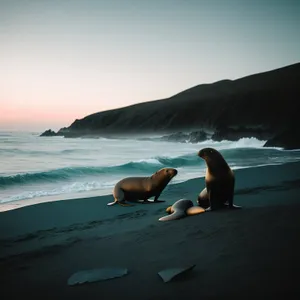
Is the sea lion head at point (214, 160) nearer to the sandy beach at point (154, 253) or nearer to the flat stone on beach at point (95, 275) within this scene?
the sandy beach at point (154, 253)

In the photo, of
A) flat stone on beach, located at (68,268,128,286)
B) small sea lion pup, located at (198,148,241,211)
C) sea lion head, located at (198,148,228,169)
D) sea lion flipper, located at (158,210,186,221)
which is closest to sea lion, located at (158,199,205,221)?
sea lion flipper, located at (158,210,186,221)

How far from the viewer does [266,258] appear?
7.73 feet

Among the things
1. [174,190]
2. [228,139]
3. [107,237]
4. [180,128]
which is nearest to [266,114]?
[228,139]

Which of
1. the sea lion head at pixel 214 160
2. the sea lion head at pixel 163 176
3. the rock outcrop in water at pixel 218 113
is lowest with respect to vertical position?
the sea lion head at pixel 163 176

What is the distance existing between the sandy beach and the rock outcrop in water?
16251mm

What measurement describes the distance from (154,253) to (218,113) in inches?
1969

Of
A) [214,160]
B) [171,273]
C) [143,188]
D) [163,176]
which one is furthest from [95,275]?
[163,176]

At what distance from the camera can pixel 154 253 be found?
2.93m

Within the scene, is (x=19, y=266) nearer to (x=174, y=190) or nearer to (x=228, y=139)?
(x=174, y=190)

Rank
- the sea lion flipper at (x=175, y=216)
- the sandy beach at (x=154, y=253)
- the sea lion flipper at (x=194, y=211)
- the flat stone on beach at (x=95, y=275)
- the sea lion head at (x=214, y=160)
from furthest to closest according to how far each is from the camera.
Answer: the sea lion head at (x=214, y=160) → the sea lion flipper at (x=194, y=211) → the sea lion flipper at (x=175, y=216) → the flat stone on beach at (x=95, y=275) → the sandy beach at (x=154, y=253)

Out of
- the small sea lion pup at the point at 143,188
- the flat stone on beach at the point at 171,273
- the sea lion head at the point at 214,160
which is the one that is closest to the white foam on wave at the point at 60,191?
the small sea lion pup at the point at 143,188

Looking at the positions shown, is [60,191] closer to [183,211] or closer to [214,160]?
[183,211]

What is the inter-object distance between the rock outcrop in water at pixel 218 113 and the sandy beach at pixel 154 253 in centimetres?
1625

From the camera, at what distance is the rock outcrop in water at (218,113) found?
26406mm
